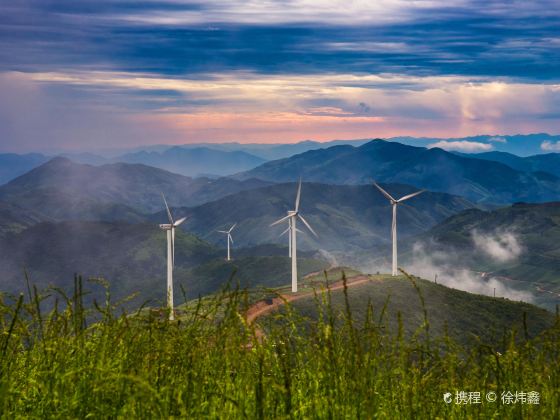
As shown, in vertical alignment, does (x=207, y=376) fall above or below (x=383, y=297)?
above

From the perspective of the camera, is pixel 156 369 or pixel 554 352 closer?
pixel 156 369

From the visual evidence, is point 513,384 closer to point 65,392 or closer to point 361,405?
point 361,405

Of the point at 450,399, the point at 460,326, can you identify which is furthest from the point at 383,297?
the point at 450,399

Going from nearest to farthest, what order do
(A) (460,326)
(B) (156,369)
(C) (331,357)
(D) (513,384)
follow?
(C) (331,357)
(B) (156,369)
(D) (513,384)
(A) (460,326)

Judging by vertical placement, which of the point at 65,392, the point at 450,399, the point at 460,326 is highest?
the point at 65,392

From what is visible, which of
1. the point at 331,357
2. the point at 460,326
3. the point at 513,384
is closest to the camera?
the point at 331,357

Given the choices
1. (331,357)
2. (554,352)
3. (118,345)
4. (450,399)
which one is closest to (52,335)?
(118,345)
